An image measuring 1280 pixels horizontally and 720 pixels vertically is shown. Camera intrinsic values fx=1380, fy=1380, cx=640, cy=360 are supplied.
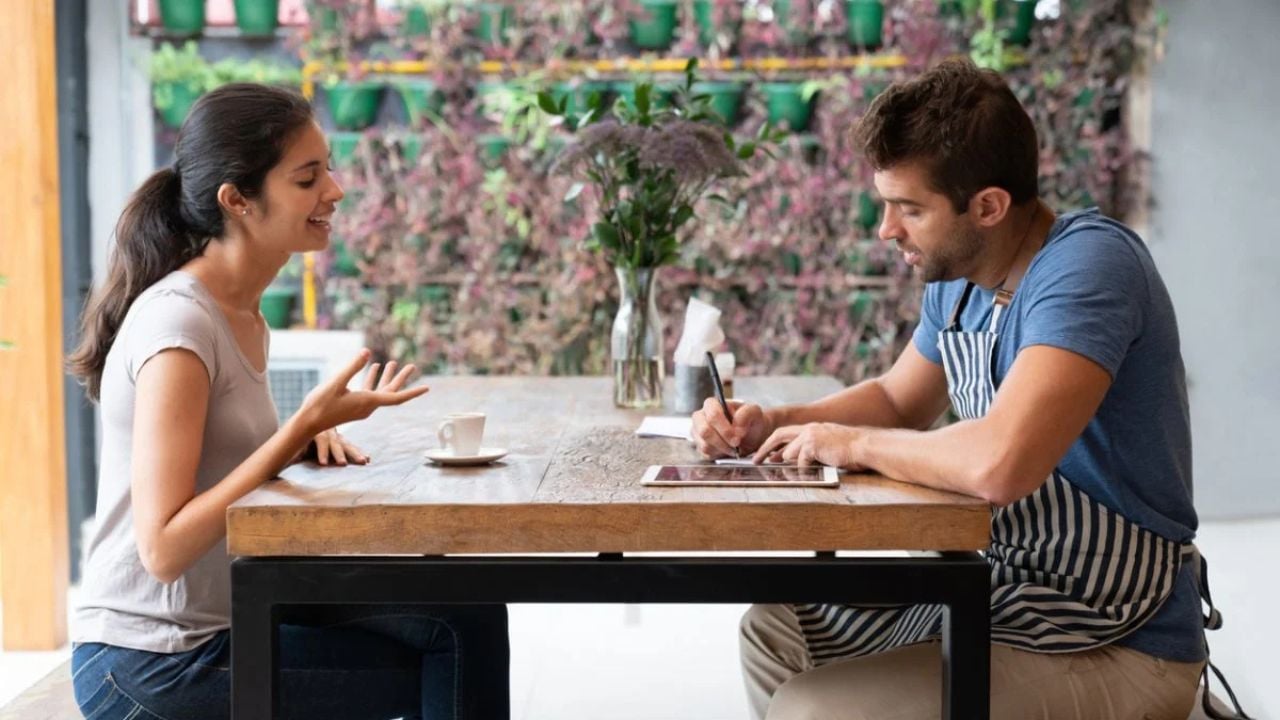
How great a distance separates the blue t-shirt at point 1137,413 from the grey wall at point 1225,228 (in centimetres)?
359

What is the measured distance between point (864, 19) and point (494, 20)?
4.57 feet

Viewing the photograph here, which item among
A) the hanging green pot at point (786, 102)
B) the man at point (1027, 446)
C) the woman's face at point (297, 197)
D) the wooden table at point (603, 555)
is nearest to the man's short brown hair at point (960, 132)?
the man at point (1027, 446)

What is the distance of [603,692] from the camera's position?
3428 millimetres

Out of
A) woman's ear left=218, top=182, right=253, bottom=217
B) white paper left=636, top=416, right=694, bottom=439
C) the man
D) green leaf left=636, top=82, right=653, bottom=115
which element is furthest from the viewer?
green leaf left=636, top=82, right=653, bottom=115

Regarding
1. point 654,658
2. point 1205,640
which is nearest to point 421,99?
point 654,658

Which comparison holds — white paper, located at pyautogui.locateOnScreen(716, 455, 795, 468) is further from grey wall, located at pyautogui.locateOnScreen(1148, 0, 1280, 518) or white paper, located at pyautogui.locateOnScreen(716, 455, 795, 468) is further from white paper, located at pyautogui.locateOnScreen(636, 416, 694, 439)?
grey wall, located at pyautogui.locateOnScreen(1148, 0, 1280, 518)

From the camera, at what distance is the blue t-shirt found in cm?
180

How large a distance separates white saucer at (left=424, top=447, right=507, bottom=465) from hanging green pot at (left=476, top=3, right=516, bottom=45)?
11.4ft

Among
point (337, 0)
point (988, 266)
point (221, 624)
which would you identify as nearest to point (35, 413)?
point (221, 624)

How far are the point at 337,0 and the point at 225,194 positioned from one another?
3.28 metres

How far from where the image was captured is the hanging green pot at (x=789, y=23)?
519 centimetres

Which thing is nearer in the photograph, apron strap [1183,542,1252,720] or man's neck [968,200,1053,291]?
apron strap [1183,542,1252,720]

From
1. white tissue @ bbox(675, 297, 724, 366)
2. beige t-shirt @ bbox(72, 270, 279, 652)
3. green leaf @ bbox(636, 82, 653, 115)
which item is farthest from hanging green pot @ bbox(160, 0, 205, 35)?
beige t-shirt @ bbox(72, 270, 279, 652)

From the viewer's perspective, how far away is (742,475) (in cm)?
180
